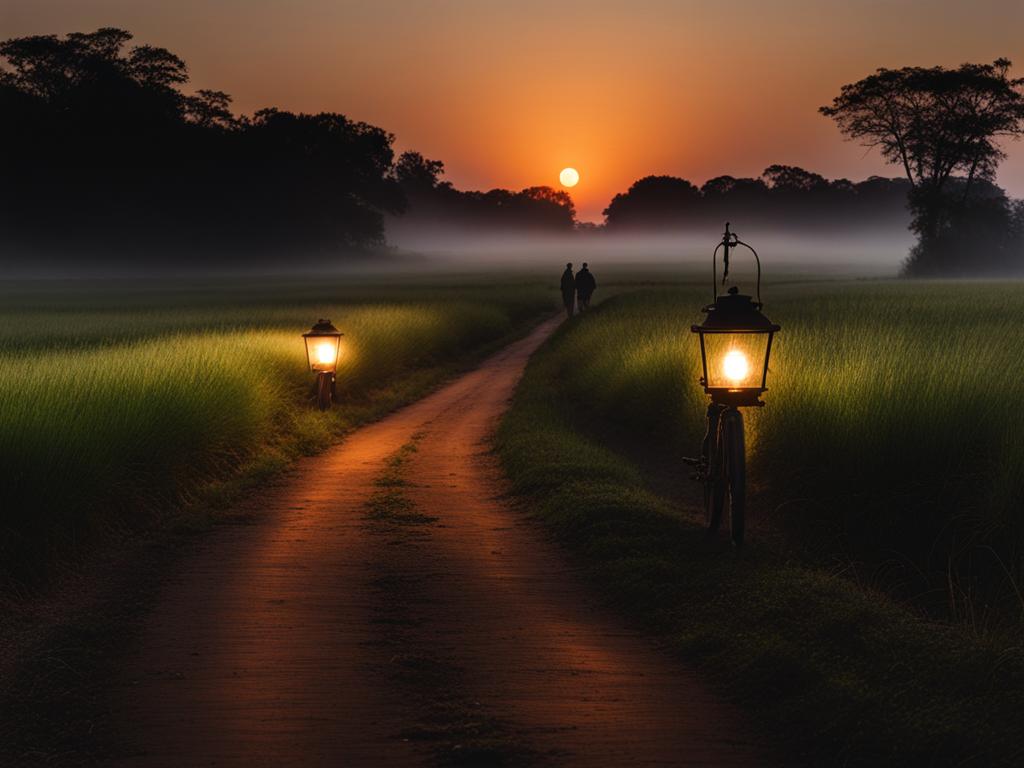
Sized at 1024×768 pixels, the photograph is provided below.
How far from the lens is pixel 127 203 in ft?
323

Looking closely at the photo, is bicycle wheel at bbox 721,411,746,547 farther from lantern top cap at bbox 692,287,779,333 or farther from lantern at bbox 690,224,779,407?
lantern top cap at bbox 692,287,779,333

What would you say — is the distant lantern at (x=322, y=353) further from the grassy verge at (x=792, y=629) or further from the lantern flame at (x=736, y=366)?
the lantern flame at (x=736, y=366)

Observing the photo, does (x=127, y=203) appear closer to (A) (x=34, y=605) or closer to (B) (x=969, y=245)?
(B) (x=969, y=245)

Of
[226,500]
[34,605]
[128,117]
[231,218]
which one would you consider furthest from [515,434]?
[231,218]

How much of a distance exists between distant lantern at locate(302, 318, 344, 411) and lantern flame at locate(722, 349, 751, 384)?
9928mm

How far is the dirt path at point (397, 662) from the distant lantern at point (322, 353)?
289 inches

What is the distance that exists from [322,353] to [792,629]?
1232 centimetres

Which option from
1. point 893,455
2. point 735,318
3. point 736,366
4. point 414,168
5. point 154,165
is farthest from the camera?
point 414,168

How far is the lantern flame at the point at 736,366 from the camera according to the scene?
29.3 feet

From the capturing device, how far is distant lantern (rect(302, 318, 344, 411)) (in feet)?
58.3

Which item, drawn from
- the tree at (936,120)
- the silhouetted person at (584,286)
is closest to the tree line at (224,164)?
the tree at (936,120)

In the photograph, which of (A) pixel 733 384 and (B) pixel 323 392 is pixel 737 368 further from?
(B) pixel 323 392

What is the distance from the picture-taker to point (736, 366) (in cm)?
895

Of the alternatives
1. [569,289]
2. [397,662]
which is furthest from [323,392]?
[569,289]
